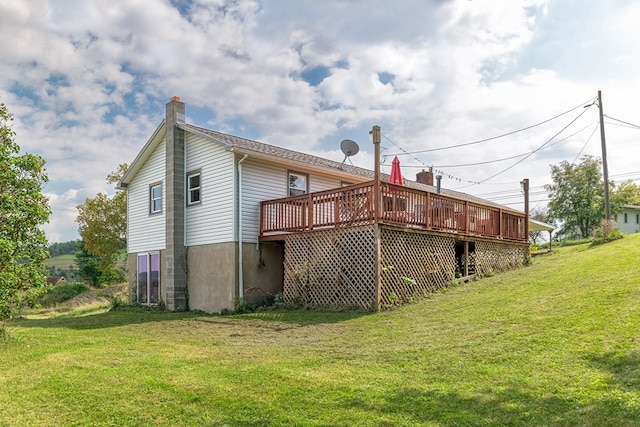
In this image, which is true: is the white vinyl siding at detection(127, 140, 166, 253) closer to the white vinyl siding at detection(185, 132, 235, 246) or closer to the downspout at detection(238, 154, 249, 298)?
the white vinyl siding at detection(185, 132, 235, 246)

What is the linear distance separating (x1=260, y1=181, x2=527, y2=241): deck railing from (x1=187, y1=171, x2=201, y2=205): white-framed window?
2659mm

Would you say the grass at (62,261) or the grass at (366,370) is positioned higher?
the grass at (366,370)

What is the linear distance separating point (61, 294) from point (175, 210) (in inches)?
891

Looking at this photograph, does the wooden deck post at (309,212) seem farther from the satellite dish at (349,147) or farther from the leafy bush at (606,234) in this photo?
the leafy bush at (606,234)

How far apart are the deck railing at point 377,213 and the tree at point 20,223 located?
6579mm

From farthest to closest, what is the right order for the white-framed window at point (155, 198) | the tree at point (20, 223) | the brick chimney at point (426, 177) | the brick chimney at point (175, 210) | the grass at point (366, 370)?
the brick chimney at point (426, 177) → the white-framed window at point (155, 198) → the brick chimney at point (175, 210) → the tree at point (20, 223) → the grass at point (366, 370)

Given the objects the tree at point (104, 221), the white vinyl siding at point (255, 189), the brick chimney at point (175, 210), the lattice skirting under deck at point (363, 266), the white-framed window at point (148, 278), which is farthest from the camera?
the tree at point (104, 221)

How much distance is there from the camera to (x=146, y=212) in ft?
57.8

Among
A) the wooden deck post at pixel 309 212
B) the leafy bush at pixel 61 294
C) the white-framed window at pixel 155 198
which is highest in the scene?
the white-framed window at pixel 155 198

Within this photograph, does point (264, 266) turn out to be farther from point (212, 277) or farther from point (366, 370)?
point (366, 370)

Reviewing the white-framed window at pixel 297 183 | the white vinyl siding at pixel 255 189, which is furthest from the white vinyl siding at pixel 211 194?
the white-framed window at pixel 297 183

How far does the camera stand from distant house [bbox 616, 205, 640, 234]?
41.3 metres

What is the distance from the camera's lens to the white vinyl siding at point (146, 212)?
16.9 meters

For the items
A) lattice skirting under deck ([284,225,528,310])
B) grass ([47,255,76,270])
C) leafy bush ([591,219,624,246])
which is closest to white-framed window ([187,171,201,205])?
lattice skirting under deck ([284,225,528,310])
